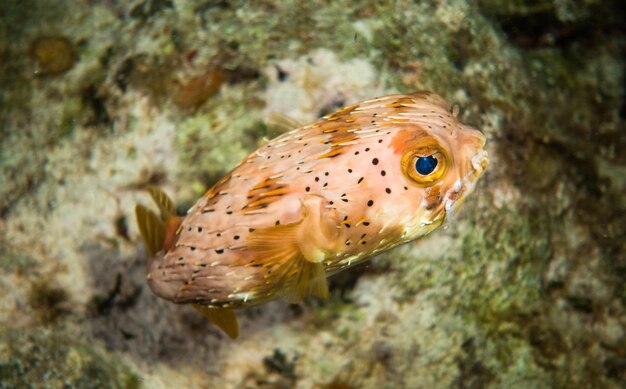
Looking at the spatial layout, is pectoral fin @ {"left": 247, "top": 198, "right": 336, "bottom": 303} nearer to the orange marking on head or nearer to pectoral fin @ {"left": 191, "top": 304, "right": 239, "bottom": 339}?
the orange marking on head

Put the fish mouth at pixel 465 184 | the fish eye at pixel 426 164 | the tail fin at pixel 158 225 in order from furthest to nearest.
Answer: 1. the tail fin at pixel 158 225
2. the fish mouth at pixel 465 184
3. the fish eye at pixel 426 164

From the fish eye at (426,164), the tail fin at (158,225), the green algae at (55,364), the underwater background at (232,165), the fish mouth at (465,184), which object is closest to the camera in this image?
the fish eye at (426,164)

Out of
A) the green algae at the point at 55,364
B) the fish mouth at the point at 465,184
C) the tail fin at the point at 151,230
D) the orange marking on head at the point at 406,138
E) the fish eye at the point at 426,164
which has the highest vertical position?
the orange marking on head at the point at 406,138

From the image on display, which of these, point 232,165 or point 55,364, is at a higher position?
point 232,165

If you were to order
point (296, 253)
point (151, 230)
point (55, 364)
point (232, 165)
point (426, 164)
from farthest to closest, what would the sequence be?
point (55, 364), point (232, 165), point (151, 230), point (296, 253), point (426, 164)

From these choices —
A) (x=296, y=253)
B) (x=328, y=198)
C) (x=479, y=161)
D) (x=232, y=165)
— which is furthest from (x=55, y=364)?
(x=479, y=161)

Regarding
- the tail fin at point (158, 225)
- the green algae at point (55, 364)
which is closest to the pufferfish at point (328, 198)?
the tail fin at point (158, 225)

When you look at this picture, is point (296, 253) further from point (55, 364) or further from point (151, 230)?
point (55, 364)

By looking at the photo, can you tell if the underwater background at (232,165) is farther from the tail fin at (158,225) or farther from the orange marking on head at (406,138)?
the orange marking on head at (406,138)
